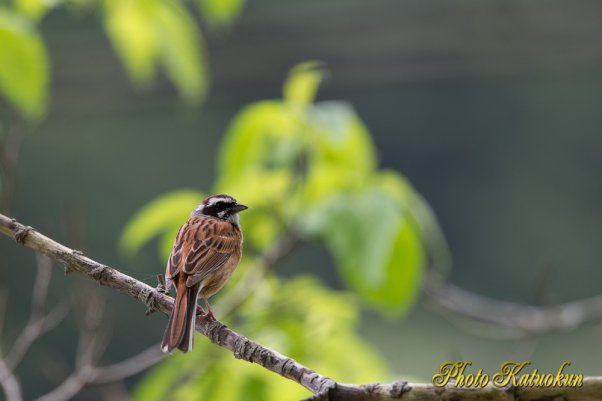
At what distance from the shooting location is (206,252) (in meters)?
2.10

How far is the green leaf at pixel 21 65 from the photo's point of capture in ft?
8.67

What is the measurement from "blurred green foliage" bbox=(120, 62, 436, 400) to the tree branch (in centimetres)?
126

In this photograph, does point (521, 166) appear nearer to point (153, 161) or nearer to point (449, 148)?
point (449, 148)

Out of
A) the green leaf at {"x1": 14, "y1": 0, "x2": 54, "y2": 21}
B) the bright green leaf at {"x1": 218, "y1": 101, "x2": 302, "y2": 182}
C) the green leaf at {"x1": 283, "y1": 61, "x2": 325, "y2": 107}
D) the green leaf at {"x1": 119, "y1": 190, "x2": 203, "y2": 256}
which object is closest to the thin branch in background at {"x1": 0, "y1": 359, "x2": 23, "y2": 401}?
the green leaf at {"x1": 119, "y1": 190, "x2": 203, "y2": 256}

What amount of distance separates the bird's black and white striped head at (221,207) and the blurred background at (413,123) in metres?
4.62

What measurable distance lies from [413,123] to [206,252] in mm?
5820

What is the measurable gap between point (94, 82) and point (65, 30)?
2.36 feet

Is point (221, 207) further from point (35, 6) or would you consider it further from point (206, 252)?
point (35, 6)

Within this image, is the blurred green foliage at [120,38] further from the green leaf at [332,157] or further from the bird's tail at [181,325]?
the bird's tail at [181,325]

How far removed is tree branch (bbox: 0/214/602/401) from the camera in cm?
109

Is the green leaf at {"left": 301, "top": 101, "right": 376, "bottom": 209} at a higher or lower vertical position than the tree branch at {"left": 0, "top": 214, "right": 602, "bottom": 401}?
higher

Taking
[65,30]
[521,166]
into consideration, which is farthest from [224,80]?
[521,166]

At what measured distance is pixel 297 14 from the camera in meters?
→ 7.61

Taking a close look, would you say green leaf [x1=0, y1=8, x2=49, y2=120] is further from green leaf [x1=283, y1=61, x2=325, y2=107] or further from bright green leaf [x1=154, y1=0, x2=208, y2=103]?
green leaf [x1=283, y1=61, x2=325, y2=107]
